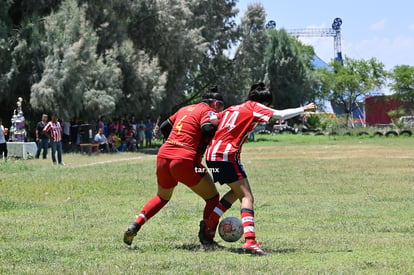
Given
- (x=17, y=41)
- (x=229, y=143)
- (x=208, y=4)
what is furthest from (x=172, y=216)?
(x=208, y=4)

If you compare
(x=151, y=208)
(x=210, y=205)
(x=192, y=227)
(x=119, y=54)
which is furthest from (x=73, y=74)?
(x=210, y=205)

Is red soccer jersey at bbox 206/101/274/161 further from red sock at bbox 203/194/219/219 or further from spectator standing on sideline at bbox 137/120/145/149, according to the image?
spectator standing on sideline at bbox 137/120/145/149

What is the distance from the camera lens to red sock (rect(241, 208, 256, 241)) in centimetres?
880

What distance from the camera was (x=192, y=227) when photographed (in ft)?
37.2

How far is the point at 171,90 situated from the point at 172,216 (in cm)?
3957

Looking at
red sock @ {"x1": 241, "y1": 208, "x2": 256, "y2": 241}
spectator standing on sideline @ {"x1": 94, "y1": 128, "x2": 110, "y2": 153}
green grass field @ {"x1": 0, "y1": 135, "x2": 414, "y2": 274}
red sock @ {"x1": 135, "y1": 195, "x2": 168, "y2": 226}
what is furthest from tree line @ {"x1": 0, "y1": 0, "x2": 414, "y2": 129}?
red sock @ {"x1": 241, "y1": 208, "x2": 256, "y2": 241}

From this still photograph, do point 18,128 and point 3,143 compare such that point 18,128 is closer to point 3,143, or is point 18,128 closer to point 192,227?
point 3,143

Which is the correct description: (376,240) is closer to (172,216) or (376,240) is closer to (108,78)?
(172,216)

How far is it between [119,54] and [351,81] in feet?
176

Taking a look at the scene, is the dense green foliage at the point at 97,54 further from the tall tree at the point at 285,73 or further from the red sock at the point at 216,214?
the red sock at the point at 216,214

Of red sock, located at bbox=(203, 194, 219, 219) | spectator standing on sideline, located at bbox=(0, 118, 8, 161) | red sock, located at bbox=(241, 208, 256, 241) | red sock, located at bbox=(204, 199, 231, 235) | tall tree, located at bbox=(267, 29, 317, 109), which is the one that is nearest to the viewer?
red sock, located at bbox=(241, 208, 256, 241)

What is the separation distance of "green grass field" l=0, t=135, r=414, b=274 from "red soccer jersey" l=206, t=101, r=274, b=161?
120 cm

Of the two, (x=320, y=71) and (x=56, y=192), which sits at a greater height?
(x=320, y=71)

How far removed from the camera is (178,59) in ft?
167
